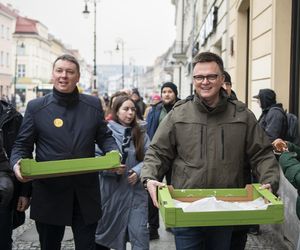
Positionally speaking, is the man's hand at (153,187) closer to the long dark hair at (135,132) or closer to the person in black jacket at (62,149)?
the person in black jacket at (62,149)

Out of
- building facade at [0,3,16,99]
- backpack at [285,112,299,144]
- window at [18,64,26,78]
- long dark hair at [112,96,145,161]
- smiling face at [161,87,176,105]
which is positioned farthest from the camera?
window at [18,64,26,78]

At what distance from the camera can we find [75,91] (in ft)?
12.5

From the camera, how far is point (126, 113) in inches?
182

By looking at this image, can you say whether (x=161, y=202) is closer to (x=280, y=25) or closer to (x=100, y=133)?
(x=100, y=133)

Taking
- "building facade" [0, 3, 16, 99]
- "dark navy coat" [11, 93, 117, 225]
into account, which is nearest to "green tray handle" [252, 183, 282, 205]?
"dark navy coat" [11, 93, 117, 225]

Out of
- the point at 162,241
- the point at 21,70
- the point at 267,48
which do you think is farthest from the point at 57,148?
the point at 21,70

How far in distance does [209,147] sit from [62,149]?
120 centimetres

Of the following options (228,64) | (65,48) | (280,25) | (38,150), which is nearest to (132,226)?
(38,150)

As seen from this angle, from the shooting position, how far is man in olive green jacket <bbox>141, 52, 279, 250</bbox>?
3059 millimetres

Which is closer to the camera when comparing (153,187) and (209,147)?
(153,187)

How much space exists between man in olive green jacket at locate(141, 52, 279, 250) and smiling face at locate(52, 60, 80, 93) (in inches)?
36.3

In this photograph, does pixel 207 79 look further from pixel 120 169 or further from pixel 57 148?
pixel 57 148

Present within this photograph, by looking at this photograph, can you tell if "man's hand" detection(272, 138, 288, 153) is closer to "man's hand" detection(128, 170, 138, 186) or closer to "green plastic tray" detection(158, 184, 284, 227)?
"green plastic tray" detection(158, 184, 284, 227)

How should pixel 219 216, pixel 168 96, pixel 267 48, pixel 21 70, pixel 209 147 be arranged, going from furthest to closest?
1. pixel 21 70
2. pixel 267 48
3. pixel 168 96
4. pixel 209 147
5. pixel 219 216
